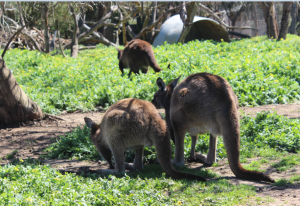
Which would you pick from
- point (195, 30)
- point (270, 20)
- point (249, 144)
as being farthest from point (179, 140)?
point (270, 20)

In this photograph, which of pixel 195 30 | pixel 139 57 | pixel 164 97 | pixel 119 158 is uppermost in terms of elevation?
pixel 195 30

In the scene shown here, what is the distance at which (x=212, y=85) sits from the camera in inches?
172

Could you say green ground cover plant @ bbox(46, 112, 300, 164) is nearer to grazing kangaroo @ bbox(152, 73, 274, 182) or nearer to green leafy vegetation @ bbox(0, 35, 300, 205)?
green leafy vegetation @ bbox(0, 35, 300, 205)

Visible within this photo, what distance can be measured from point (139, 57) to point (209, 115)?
5.88m

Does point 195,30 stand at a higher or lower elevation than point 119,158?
higher

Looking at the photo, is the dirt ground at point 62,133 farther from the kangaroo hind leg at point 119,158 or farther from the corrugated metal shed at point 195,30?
the corrugated metal shed at point 195,30

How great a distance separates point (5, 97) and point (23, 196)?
3.98 metres

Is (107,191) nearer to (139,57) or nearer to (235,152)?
(235,152)

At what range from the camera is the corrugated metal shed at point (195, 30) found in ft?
50.6

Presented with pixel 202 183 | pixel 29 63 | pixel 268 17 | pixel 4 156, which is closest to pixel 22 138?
pixel 4 156

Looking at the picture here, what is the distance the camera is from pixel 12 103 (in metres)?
6.54

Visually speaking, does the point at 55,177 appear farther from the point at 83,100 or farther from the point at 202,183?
the point at 83,100

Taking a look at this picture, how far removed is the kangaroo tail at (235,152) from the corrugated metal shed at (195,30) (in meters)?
11.0

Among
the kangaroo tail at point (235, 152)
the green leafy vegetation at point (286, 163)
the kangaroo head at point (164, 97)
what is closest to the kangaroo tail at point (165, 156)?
the kangaroo tail at point (235, 152)
